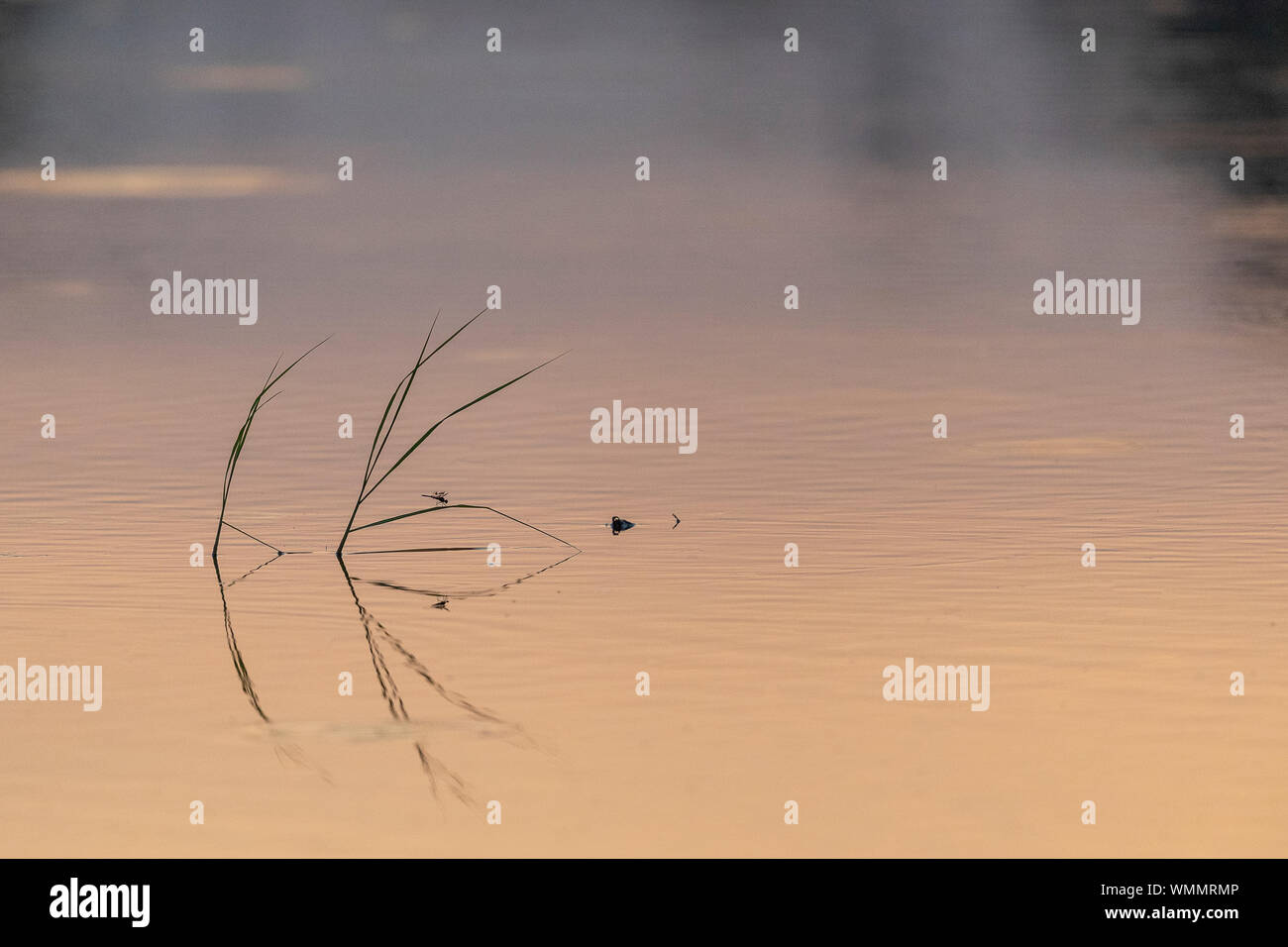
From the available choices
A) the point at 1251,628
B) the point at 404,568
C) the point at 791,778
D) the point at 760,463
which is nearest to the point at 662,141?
the point at 760,463

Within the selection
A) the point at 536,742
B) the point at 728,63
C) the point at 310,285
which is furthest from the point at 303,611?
the point at 728,63

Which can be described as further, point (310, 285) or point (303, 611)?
point (310, 285)

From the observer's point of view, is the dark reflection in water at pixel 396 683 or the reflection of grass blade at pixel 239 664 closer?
the dark reflection in water at pixel 396 683

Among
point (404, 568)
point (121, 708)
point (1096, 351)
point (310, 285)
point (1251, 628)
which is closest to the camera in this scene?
point (121, 708)

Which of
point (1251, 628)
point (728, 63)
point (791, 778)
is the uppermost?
point (728, 63)

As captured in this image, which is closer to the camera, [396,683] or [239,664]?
[396,683]

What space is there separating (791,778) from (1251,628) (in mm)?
2114

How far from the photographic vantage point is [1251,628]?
21.1 feet

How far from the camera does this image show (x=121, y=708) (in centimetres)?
580

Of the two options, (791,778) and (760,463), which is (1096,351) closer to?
(760,463)

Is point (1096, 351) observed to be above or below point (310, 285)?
below

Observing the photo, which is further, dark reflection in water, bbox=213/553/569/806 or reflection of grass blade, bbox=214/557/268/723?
reflection of grass blade, bbox=214/557/268/723

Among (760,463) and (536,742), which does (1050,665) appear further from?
(760,463)

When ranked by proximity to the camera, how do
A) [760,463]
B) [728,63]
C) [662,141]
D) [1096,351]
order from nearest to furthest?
[760,463] < [1096,351] < [662,141] < [728,63]
